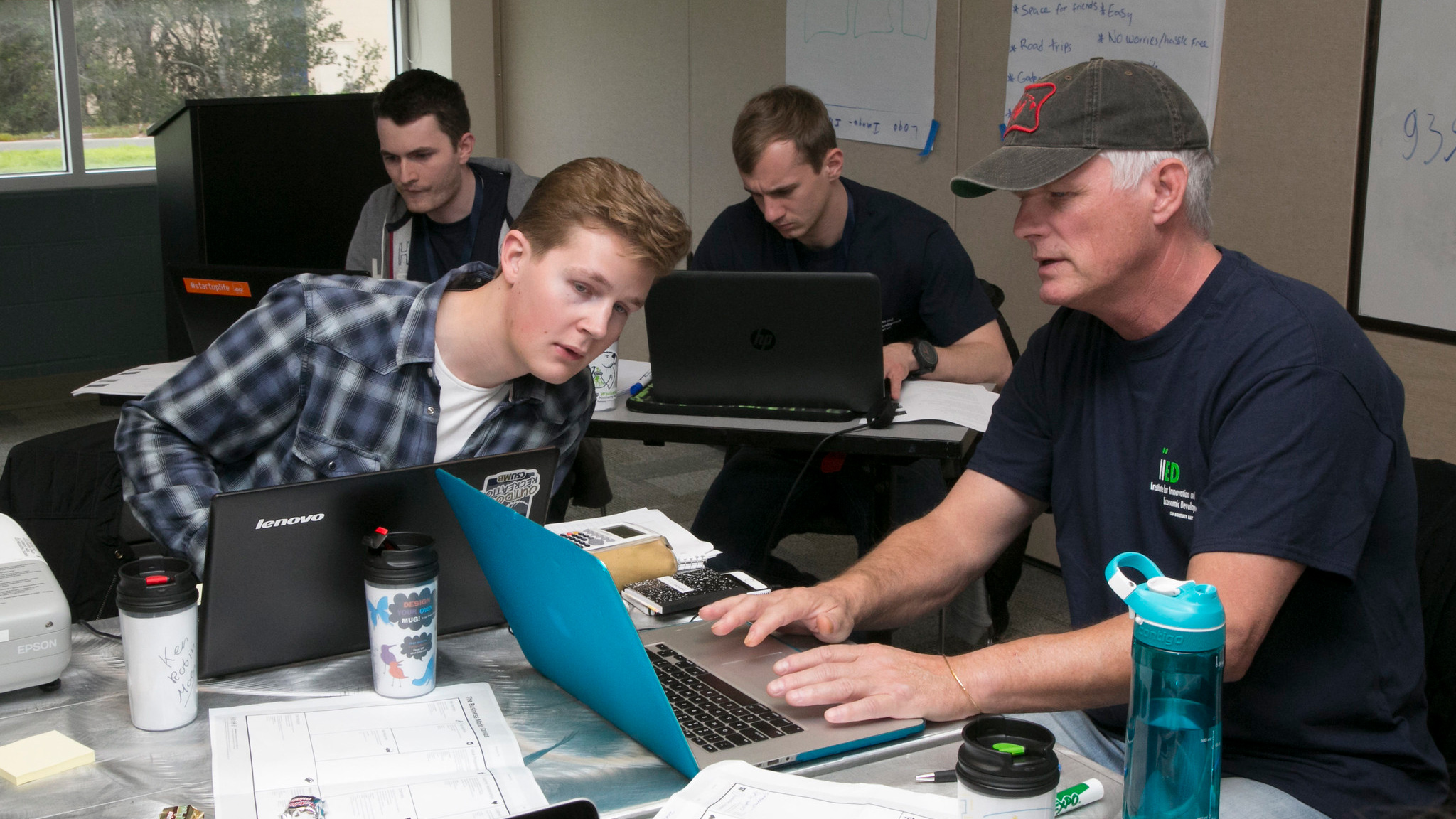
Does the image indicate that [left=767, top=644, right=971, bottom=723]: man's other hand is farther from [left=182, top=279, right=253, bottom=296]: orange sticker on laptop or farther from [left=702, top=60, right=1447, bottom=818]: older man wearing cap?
[left=182, top=279, right=253, bottom=296]: orange sticker on laptop

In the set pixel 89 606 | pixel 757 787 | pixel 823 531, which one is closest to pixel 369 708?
pixel 757 787

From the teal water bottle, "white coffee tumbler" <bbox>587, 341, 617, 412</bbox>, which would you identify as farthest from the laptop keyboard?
"white coffee tumbler" <bbox>587, 341, 617, 412</bbox>

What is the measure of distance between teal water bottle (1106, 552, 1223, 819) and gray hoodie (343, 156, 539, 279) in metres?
2.60

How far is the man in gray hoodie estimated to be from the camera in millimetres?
3127

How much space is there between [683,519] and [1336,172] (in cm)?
218

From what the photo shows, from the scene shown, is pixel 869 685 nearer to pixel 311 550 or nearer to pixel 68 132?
pixel 311 550

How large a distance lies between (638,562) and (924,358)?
1.29m

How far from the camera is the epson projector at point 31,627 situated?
1.10m

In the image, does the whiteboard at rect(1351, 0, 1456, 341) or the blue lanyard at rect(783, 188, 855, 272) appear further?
the blue lanyard at rect(783, 188, 855, 272)

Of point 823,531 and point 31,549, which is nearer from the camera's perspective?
point 31,549

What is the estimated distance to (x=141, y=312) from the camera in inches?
216

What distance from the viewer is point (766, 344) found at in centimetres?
225

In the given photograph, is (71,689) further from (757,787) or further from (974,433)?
(974,433)

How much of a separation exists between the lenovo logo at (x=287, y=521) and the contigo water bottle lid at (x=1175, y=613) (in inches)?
28.8
